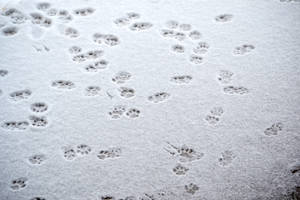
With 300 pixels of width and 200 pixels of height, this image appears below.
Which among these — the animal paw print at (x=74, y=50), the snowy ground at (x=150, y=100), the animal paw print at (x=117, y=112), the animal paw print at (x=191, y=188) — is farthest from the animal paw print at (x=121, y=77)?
the animal paw print at (x=191, y=188)

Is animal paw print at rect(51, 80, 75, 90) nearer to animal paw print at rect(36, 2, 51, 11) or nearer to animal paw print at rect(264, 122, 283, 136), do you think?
animal paw print at rect(36, 2, 51, 11)

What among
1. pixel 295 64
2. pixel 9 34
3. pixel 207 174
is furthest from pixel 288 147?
pixel 9 34

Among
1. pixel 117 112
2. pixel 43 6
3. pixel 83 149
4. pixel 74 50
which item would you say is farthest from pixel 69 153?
pixel 43 6

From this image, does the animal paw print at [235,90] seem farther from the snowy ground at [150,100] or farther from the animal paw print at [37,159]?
the animal paw print at [37,159]

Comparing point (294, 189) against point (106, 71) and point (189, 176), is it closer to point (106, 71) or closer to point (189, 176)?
point (189, 176)

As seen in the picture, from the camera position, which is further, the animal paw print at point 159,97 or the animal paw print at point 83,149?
the animal paw print at point 159,97

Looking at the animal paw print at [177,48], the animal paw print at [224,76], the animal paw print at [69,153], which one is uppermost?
the animal paw print at [177,48]
